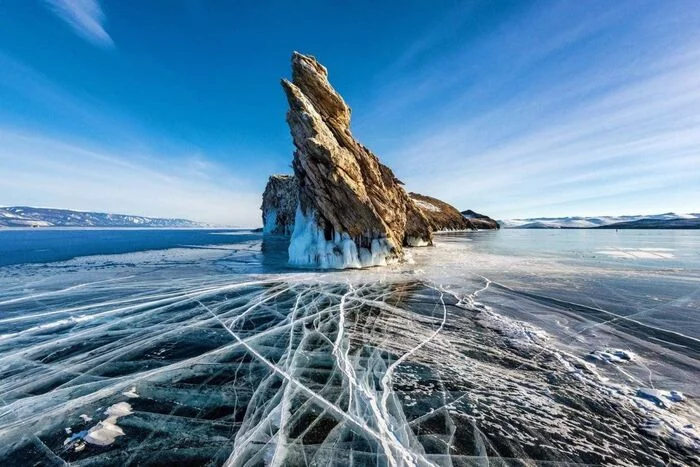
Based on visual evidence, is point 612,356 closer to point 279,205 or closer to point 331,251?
point 331,251

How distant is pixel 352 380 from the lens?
5629 mm

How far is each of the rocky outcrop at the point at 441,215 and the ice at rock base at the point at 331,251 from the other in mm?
72936

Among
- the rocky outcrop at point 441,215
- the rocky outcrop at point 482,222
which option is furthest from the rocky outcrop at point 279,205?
the rocky outcrop at point 482,222

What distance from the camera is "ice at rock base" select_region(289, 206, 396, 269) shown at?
854 inches

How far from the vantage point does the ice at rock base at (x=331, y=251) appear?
21703 mm

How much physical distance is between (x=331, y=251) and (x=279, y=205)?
64189 millimetres

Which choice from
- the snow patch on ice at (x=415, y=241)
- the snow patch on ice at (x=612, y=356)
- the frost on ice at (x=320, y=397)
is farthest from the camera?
the snow patch on ice at (x=415, y=241)

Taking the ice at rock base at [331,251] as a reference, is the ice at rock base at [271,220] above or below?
above

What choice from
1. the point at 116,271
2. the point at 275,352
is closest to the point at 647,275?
the point at 275,352

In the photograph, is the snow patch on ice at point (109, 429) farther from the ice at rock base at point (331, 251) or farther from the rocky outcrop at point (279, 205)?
the rocky outcrop at point (279, 205)

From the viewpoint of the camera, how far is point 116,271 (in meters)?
20.6

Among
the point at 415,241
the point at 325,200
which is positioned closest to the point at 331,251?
the point at 325,200

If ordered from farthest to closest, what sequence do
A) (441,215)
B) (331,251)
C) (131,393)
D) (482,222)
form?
(482,222) → (441,215) → (331,251) → (131,393)

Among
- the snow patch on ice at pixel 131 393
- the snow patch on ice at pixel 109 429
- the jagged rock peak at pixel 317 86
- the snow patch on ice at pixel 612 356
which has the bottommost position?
the snow patch on ice at pixel 131 393
